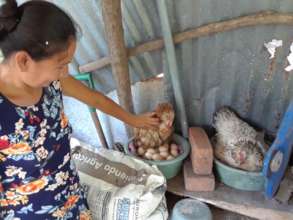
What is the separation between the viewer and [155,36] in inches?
72.2

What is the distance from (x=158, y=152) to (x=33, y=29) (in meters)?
1.12

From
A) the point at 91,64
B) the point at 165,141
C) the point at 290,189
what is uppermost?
the point at 91,64

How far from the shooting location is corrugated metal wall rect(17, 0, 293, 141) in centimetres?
165

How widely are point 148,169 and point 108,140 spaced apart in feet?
2.16

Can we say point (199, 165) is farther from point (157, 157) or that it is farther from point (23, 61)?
point (23, 61)

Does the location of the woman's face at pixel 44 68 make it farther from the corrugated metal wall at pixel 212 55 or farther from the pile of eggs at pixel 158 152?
the pile of eggs at pixel 158 152

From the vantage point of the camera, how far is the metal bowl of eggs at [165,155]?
1875 mm

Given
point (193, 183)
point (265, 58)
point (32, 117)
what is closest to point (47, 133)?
point (32, 117)

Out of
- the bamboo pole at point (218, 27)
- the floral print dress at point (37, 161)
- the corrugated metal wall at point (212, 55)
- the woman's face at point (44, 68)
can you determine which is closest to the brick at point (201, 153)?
the corrugated metal wall at point (212, 55)

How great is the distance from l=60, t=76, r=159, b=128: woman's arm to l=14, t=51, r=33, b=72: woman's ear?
1.08 ft

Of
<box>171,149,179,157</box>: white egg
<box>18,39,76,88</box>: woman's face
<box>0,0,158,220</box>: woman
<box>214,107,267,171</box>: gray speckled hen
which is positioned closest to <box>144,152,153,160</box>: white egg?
<box>171,149,179,157</box>: white egg

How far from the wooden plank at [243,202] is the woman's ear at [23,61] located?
121 centimetres

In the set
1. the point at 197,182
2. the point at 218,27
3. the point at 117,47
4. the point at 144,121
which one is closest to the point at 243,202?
the point at 197,182

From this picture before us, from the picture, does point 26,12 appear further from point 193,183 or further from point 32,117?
point 193,183
